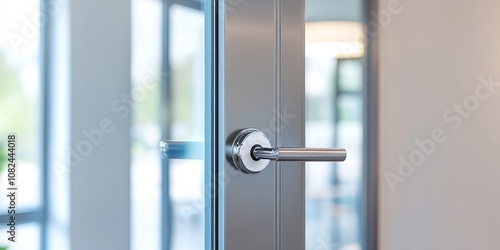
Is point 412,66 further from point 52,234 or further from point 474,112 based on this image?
point 52,234

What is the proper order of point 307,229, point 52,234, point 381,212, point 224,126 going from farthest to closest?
point 381,212 < point 307,229 < point 224,126 < point 52,234

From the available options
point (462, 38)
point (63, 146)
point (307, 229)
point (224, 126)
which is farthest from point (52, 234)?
point (462, 38)

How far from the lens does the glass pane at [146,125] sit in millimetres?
463

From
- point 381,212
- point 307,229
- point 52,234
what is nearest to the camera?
point 52,234

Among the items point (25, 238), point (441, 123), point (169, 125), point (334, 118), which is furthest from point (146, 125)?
point (441, 123)

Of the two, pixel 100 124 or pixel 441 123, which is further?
pixel 441 123

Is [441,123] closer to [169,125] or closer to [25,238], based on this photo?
[169,125]

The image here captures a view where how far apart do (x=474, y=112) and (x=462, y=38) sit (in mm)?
123

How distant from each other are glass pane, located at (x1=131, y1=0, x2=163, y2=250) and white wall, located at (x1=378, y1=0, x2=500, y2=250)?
16.8 inches

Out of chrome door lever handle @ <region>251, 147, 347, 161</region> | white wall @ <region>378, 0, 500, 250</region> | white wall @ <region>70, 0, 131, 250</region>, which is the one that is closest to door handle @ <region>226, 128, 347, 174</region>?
chrome door lever handle @ <region>251, 147, 347, 161</region>

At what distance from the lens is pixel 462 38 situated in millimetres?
867

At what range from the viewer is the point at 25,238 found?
15.4 inches

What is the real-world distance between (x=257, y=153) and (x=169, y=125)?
0.10 m

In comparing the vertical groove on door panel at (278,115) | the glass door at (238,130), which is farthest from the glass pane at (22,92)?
the vertical groove on door panel at (278,115)
